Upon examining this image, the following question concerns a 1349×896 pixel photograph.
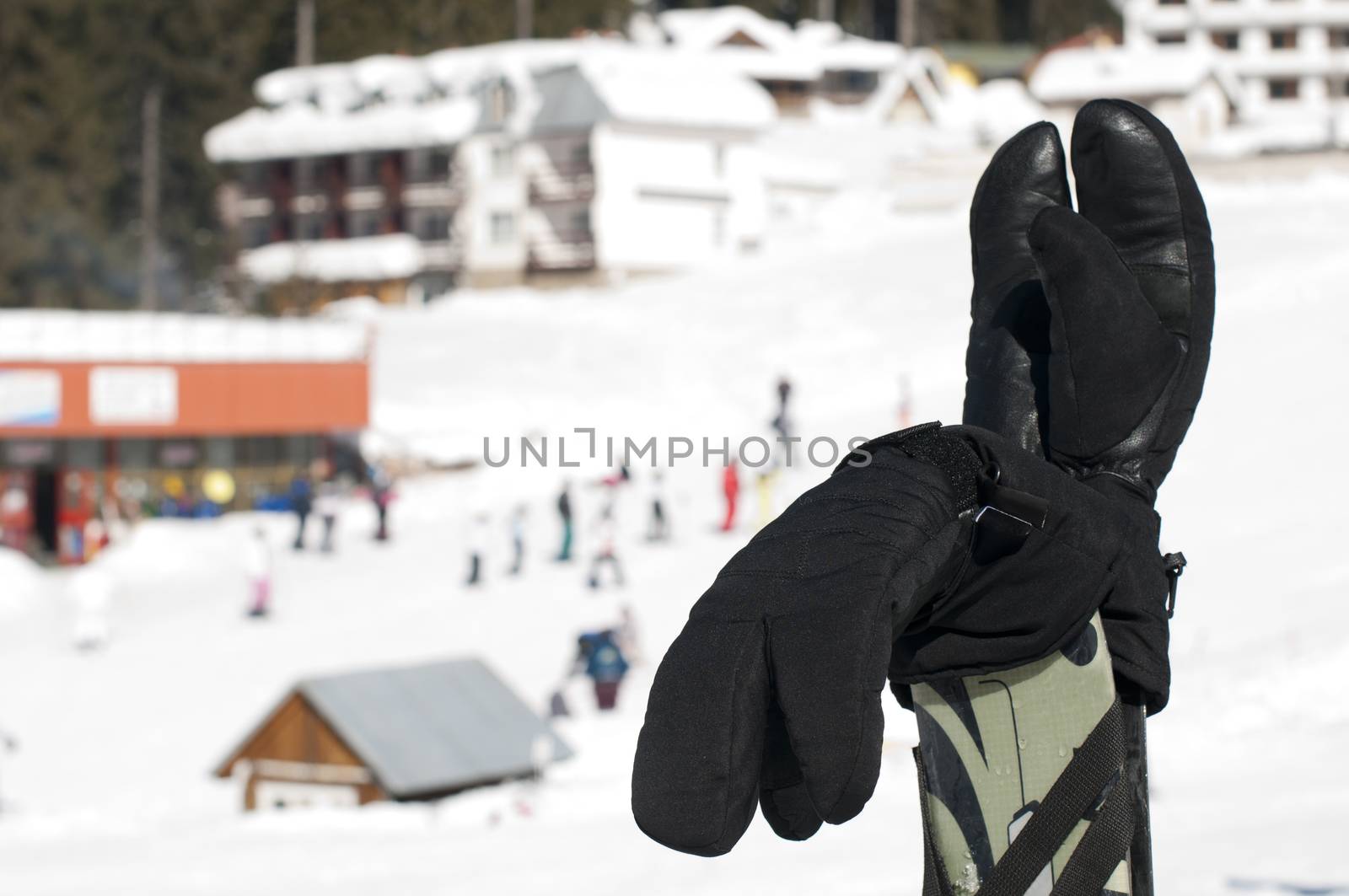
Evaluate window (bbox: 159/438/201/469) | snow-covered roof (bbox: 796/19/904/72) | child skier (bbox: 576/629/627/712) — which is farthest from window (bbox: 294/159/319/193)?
child skier (bbox: 576/629/627/712)

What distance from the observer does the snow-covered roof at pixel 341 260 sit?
63.6 meters

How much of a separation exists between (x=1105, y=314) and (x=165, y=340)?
3519cm

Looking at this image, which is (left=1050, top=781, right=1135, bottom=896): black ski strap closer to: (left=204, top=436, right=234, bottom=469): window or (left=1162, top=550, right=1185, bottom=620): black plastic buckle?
(left=1162, top=550, right=1185, bottom=620): black plastic buckle

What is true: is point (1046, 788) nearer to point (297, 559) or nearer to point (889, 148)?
point (297, 559)

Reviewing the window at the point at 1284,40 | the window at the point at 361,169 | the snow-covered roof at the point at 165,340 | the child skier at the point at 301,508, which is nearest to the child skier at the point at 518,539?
the child skier at the point at 301,508

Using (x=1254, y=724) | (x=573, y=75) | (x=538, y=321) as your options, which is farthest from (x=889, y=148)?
(x=1254, y=724)

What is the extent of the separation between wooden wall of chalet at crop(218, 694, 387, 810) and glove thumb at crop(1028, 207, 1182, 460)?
11926mm

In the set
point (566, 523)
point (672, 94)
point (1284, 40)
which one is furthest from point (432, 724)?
point (1284, 40)

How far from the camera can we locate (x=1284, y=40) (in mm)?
89438

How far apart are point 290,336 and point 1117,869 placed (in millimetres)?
36013

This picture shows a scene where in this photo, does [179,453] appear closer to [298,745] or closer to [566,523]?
[566,523]

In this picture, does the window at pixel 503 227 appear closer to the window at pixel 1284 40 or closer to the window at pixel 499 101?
the window at pixel 499 101

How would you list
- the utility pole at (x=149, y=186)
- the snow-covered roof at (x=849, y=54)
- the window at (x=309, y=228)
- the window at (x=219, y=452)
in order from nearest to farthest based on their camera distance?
the window at (x=219, y=452) < the window at (x=309, y=228) < the utility pole at (x=149, y=186) < the snow-covered roof at (x=849, y=54)

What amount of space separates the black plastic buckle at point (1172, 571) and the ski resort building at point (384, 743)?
1158cm
